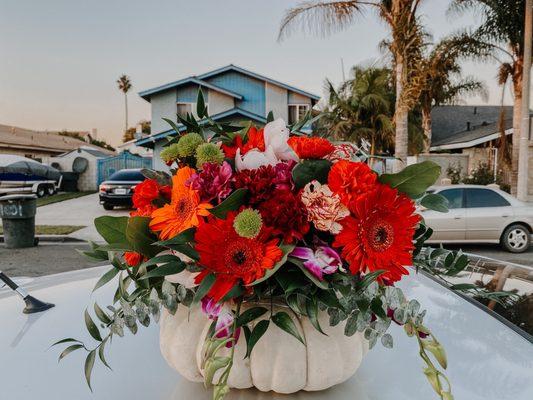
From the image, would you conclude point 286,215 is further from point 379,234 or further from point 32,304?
point 32,304

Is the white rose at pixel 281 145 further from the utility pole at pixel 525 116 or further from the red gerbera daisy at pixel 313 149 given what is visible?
the utility pole at pixel 525 116

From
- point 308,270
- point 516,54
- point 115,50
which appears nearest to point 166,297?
point 308,270

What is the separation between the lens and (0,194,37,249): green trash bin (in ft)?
28.7

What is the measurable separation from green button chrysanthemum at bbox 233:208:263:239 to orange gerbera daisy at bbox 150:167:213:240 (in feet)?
0.27

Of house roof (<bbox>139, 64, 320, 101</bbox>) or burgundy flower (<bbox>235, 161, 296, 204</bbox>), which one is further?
house roof (<bbox>139, 64, 320, 101</bbox>)

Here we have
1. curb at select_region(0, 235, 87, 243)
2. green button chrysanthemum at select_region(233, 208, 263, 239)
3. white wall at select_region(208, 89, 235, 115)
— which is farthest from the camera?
white wall at select_region(208, 89, 235, 115)

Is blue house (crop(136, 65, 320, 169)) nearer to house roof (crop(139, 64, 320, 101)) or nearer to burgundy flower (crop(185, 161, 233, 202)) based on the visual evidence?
house roof (crop(139, 64, 320, 101))

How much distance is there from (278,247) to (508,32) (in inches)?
583

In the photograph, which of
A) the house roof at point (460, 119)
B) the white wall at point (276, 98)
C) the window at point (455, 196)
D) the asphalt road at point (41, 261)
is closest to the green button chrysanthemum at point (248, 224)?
the asphalt road at point (41, 261)

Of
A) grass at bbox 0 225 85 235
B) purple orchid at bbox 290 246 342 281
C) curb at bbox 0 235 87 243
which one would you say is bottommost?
curb at bbox 0 235 87 243

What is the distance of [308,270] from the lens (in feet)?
2.92

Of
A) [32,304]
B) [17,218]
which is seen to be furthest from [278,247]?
[17,218]

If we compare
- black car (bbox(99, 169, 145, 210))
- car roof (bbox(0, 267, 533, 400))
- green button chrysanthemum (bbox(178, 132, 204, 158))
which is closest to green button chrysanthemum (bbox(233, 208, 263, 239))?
green button chrysanthemum (bbox(178, 132, 204, 158))

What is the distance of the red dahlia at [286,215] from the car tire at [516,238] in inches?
341
